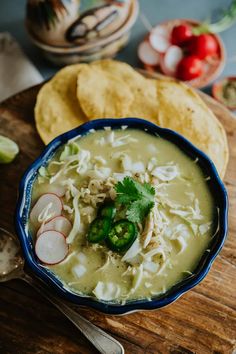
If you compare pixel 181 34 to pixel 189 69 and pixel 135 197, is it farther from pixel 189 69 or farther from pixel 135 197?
pixel 135 197

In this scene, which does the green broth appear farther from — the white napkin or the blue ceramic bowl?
the white napkin

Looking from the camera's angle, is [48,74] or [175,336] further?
[48,74]

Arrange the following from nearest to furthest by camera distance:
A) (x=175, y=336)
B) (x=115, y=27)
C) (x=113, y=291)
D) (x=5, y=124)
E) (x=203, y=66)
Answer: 1. (x=113, y=291)
2. (x=175, y=336)
3. (x=5, y=124)
4. (x=115, y=27)
5. (x=203, y=66)

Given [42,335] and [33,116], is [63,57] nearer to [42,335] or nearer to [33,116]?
[33,116]

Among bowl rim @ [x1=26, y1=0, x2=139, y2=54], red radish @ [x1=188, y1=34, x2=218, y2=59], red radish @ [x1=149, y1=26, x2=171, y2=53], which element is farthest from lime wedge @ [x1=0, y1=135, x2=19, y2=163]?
red radish @ [x1=188, y1=34, x2=218, y2=59]

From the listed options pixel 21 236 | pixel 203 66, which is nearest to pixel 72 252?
pixel 21 236

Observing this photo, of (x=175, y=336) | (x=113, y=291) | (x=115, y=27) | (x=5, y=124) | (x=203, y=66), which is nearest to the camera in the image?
(x=113, y=291)

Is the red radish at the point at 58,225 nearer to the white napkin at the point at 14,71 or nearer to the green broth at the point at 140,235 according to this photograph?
the green broth at the point at 140,235
